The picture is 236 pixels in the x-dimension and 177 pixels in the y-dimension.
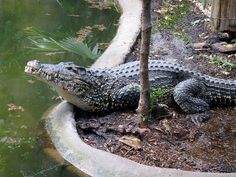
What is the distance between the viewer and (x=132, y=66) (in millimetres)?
5016

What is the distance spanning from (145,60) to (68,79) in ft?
2.57

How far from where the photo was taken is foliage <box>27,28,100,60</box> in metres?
5.93

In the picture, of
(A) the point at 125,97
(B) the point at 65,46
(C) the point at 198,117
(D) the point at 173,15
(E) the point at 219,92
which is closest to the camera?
(C) the point at 198,117

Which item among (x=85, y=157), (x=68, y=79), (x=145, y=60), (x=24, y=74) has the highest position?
(x=145, y=60)

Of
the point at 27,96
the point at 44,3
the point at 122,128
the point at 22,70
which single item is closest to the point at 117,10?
the point at 44,3

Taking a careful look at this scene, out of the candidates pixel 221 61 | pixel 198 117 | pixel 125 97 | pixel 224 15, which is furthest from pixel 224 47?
pixel 125 97

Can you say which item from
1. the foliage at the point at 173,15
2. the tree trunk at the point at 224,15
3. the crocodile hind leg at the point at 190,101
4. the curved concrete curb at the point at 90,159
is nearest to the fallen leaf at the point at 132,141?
the curved concrete curb at the point at 90,159

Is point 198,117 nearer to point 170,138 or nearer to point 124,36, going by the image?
point 170,138

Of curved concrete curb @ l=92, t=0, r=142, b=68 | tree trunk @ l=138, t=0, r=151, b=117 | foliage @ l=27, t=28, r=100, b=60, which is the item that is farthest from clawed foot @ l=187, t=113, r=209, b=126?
foliage @ l=27, t=28, r=100, b=60

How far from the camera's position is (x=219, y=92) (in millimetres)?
A: 4887

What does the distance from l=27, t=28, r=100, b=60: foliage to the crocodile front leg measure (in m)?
1.32

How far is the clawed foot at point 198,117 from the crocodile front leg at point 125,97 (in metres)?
0.50

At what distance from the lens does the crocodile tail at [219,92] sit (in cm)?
488

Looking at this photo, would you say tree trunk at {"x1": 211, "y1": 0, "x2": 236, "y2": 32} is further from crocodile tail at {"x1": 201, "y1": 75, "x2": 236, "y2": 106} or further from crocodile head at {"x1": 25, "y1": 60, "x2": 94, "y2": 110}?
crocodile head at {"x1": 25, "y1": 60, "x2": 94, "y2": 110}
